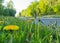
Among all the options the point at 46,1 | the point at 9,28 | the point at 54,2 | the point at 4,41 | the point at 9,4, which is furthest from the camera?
the point at 9,4

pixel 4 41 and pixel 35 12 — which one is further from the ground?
pixel 35 12

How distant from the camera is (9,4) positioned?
55.2 m

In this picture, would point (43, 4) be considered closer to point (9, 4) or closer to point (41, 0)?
point (41, 0)

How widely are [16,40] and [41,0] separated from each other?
4481 cm

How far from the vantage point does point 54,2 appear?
4841cm

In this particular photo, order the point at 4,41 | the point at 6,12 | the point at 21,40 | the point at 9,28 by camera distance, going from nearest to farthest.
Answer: the point at 9,28 < the point at 4,41 < the point at 21,40 < the point at 6,12

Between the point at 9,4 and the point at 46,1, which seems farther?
the point at 9,4

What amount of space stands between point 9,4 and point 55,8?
634 inches

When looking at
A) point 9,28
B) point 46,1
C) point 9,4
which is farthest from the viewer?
point 9,4

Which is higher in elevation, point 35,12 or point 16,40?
point 35,12

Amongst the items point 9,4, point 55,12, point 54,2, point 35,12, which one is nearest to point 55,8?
point 55,12

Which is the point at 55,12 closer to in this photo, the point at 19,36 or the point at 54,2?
the point at 54,2

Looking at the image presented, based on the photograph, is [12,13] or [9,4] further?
[9,4]

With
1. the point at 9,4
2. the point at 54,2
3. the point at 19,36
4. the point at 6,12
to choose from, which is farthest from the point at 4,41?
the point at 9,4
